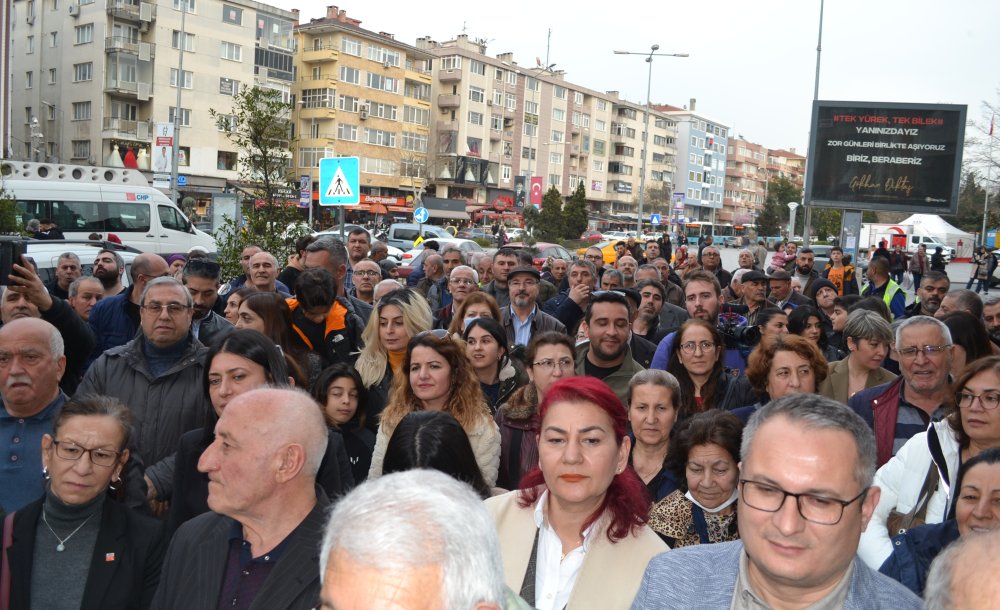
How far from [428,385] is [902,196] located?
1644cm

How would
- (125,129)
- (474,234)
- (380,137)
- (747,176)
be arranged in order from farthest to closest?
(747,176)
(380,137)
(125,129)
(474,234)

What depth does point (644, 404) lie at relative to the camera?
14.4 feet

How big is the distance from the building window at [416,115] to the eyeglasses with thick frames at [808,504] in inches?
2748

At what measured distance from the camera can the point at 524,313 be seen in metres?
7.93

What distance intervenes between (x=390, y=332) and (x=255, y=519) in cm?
314

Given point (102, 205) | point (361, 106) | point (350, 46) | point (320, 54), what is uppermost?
point (350, 46)

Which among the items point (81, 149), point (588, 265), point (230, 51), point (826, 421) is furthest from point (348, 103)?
point (826, 421)

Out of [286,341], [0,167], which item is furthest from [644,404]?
[0,167]

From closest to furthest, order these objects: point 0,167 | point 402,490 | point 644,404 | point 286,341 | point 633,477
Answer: point 402,490, point 633,477, point 644,404, point 286,341, point 0,167

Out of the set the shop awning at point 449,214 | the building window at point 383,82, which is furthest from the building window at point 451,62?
the shop awning at point 449,214

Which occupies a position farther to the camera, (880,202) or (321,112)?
(321,112)

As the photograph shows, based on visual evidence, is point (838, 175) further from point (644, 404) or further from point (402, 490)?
point (402, 490)

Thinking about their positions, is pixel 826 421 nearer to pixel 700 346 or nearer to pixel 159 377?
pixel 700 346

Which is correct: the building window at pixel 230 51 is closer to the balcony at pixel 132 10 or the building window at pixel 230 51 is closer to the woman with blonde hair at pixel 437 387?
the balcony at pixel 132 10
